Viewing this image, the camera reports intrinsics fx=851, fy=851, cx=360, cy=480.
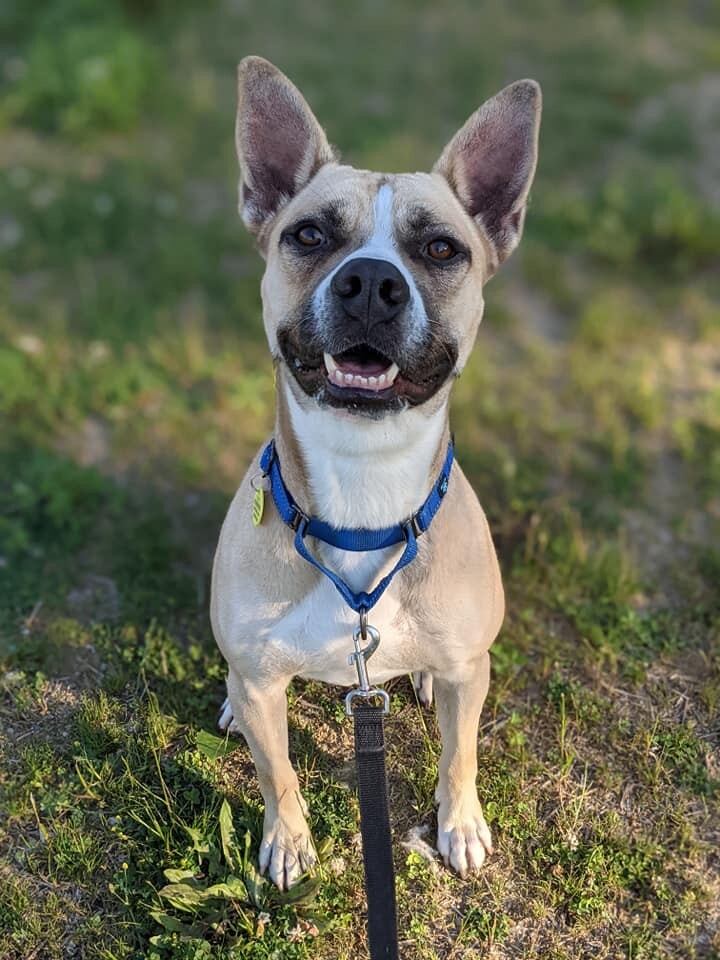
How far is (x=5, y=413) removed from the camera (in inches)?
185

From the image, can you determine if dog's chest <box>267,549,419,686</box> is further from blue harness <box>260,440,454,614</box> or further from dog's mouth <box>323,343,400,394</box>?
dog's mouth <box>323,343,400,394</box>

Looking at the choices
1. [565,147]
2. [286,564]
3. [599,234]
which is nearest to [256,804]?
[286,564]

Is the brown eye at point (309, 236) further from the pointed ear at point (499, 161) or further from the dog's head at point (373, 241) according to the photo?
the pointed ear at point (499, 161)

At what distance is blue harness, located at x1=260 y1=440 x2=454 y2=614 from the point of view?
2.50 metres

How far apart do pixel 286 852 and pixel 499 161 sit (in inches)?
93.9

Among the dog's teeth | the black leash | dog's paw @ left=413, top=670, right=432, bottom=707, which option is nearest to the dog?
the dog's teeth

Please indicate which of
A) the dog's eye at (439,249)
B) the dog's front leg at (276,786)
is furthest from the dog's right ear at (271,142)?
the dog's front leg at (276,786)

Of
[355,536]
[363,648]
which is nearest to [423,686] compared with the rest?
[363,648]

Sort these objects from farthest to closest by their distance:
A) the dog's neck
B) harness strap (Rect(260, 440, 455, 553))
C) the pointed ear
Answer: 1. the pointed ear
2. harness strap (Rect(260, 440, 455, 553))
3. the dog's neck

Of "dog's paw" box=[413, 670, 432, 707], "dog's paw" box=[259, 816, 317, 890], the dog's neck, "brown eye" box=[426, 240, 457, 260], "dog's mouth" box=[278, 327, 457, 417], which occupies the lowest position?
"dog's paw" box=[259, 816, 317, 890]

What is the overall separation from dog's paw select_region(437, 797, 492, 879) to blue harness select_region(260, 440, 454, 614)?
37.1 inches

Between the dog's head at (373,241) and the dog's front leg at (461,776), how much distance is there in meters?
1.02

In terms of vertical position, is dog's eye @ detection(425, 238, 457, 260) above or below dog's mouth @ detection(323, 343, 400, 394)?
above

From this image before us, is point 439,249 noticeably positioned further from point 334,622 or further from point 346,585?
point 334,622
